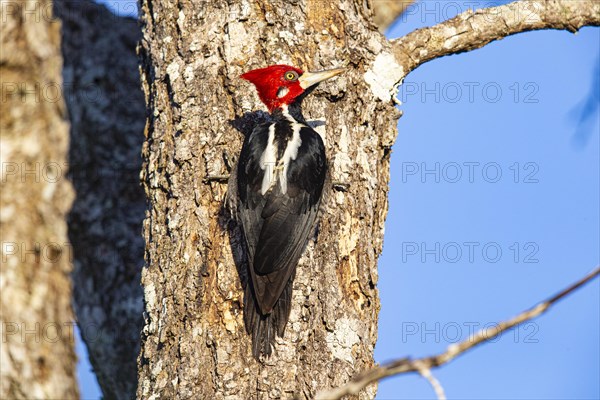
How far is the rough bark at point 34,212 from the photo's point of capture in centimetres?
443

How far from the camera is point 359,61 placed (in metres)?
3.84

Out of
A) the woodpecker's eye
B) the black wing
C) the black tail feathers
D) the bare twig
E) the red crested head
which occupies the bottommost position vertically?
the bare twig

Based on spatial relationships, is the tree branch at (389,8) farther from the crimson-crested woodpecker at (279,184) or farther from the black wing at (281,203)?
the black wing at (281,203)

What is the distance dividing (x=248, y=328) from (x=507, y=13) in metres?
2.04

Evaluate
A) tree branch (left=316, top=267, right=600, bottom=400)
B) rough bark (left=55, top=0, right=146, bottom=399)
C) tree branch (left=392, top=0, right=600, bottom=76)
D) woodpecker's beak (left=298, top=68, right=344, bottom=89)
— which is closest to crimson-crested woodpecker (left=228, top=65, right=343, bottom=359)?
woodpecker's beak (left=298, top=68, right=344, bottom=89)

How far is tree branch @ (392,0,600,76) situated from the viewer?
13.1 ft

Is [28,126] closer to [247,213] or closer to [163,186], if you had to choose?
[163,186]

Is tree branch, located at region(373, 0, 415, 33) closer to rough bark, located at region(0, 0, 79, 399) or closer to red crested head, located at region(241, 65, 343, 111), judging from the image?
red crested head, located at region(241, 65, 343, 111)

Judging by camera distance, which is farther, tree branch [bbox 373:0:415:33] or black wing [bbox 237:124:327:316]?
tree branch [bbox 373:0:415:33]

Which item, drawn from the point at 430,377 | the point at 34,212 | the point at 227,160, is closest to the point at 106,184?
the point at 34,212

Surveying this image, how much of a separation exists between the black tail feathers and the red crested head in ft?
2.96

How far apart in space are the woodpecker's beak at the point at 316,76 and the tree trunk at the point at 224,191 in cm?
7

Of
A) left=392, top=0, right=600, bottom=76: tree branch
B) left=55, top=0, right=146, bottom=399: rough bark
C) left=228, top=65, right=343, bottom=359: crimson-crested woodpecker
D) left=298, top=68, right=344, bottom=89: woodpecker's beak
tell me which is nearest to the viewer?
left=228, top=65, right=343, bottom=359: crimson-crested woodpecker

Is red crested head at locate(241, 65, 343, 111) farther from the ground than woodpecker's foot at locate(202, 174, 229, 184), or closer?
farther from the ground
